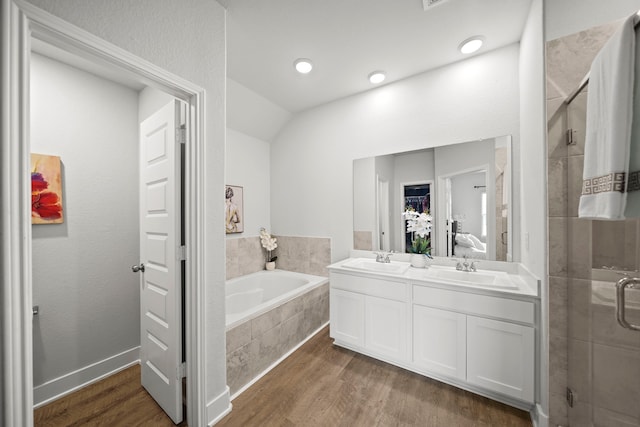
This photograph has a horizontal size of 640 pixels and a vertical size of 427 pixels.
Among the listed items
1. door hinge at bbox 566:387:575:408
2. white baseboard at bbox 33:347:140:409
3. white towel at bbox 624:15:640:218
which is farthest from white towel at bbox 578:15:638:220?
white baseboard at bbox 33:347:140:409

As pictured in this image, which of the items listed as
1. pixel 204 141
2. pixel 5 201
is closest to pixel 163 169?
pixel 204 141

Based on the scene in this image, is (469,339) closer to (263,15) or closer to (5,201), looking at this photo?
(5,201)

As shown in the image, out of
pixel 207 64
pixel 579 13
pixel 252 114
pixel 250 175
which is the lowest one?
pixel 250 175

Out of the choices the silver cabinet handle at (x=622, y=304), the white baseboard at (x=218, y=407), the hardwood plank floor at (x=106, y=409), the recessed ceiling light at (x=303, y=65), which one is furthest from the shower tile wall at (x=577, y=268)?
the hardwood plank floor at (x=106, y=409)

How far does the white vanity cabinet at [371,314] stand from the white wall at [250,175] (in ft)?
4.81

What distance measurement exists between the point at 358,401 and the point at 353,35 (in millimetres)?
2687

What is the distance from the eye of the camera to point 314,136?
3.10 meters

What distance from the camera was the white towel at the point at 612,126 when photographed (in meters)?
0.89

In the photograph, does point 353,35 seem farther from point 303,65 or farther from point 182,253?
point 182,253

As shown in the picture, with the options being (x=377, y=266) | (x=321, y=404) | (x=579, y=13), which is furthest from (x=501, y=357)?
(x=579, y=13)

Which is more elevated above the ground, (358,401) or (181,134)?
(181,134)

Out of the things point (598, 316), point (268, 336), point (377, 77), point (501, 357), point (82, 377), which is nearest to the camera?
point (598, 316)

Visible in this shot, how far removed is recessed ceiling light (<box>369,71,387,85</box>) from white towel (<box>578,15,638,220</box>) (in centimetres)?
165

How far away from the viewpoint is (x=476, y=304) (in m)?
1.70
